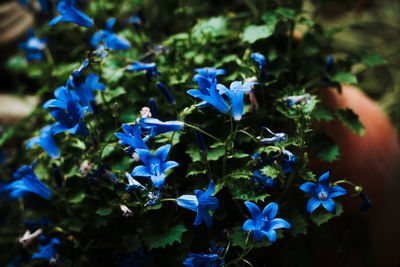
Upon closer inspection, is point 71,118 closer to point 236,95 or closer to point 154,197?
point 154,197

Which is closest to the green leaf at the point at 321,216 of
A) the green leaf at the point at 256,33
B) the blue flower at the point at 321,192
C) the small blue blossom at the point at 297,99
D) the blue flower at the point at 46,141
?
the blue flower at the point at 321,192

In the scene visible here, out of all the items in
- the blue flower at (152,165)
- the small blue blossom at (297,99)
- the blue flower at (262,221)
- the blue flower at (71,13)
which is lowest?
the blue flower at (262,221)

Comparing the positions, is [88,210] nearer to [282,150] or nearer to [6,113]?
[282,150]

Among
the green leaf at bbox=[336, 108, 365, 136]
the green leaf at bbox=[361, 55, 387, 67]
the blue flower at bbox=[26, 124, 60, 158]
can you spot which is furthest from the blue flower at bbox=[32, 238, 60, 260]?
the green leaf at bbox=[361, 55, 387, 67]

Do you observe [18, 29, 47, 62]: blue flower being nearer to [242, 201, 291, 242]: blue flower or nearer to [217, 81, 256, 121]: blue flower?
[217, 81, 256, 121]: blue flower

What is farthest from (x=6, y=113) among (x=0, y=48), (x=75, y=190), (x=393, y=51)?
(x=393, y=51)

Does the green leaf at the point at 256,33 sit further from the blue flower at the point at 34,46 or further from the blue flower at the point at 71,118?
the blue flower at the point at 34,46
